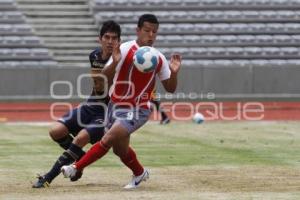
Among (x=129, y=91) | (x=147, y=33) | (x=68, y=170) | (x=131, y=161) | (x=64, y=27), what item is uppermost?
(x=147, y=33)

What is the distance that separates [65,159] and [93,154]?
1.85ft

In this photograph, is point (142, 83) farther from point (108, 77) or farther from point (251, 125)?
point (251, 125)

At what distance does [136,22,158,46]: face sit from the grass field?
1.75 meters

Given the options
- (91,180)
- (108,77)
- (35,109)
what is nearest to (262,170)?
(91,180)

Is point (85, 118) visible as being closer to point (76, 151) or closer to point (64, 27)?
point (76, 151)

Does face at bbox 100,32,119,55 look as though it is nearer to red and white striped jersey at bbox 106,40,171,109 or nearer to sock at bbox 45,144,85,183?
red and white striped jersey at bbox 106,40,171,109

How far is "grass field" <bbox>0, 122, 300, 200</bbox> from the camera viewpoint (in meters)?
9.90

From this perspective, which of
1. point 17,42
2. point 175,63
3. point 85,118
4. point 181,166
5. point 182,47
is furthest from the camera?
point 182,47

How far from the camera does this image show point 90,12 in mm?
37656

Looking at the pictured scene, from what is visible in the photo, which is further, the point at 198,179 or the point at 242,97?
the point at 242,97

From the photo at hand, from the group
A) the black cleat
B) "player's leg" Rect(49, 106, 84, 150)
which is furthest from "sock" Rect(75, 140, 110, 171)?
"player's leg" Rect(49, 106, 84, 150)

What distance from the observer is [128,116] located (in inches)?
398

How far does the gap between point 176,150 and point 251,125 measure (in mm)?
8126

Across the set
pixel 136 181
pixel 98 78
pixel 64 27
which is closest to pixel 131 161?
pixel 136 181
